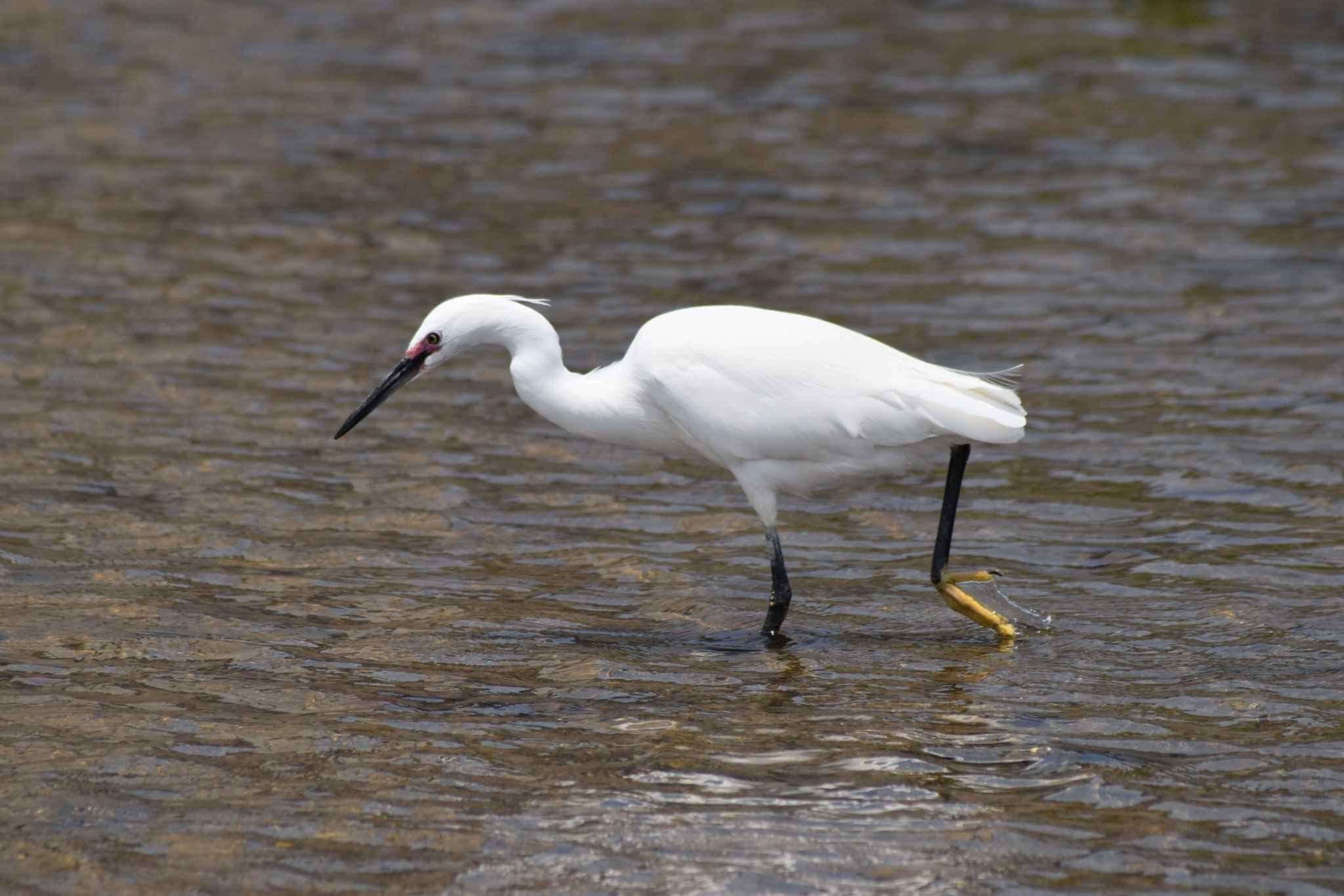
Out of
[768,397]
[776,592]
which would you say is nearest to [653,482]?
[776,592]

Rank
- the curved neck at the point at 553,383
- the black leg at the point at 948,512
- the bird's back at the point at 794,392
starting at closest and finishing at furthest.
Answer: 1. the bird's back at the point at 794,392
2. the black leg at the point at 948,512
3. the curved neck at the point at 553,383

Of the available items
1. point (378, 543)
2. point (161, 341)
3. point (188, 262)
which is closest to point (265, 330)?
point (161, 341)

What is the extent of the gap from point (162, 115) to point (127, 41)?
93.8 inches

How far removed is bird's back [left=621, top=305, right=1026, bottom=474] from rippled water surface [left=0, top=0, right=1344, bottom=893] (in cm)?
77

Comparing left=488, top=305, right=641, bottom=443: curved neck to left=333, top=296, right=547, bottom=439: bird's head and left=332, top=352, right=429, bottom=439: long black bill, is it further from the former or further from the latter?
left=332, top=352, right=429, bottom=439: long black bill

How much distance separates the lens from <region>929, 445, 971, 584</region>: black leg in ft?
21.5

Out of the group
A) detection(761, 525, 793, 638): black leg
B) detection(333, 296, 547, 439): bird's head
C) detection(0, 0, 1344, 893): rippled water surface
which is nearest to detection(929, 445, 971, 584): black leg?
detection(0, 0, 1344, 893): rippled water surface

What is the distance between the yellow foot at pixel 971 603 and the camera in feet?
21.6

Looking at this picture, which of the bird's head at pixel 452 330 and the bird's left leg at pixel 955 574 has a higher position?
the bird's head at pixel 452 330

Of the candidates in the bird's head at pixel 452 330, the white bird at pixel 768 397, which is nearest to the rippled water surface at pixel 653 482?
the white bird at pixel 768 397

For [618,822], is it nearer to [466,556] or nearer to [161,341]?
[466,556]

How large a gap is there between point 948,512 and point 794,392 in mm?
719

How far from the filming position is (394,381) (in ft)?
22.1

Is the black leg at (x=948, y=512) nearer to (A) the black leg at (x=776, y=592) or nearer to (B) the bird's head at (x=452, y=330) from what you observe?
(A) the black leg at (x=776, y=592)
